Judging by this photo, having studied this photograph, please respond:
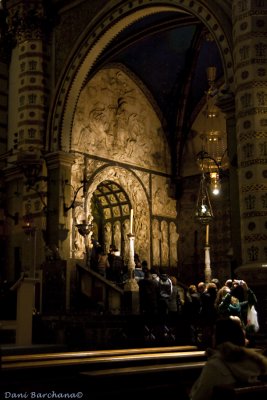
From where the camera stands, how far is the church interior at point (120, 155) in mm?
11031

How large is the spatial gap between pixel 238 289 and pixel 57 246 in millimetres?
7927

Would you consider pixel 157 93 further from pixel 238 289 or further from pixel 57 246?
pixel 238 289

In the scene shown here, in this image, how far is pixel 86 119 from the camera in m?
19.2

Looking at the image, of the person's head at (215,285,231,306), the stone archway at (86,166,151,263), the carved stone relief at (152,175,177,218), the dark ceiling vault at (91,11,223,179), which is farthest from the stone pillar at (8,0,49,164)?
the person's head at (215,285,231,306)

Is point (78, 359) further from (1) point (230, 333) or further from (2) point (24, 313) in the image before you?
(2) point (24, 313)

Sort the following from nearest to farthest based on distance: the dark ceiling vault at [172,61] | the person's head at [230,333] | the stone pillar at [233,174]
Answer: the person's head at [230,333] → the stone pillar at [233,174] → the dark ceiling vault at [172,61]

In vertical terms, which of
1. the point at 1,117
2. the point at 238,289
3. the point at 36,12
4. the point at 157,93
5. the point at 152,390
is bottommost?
the point at 152,390

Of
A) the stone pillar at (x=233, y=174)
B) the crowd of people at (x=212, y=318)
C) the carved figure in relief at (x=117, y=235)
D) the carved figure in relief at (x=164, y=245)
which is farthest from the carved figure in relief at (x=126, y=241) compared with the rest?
the stone pillar at (x=233, y=174)

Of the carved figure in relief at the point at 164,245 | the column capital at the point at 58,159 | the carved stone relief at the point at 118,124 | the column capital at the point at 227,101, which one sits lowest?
the carved figure in relief at the point at 164,245

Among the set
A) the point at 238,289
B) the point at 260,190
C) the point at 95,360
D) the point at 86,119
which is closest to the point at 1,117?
the point at 86,119

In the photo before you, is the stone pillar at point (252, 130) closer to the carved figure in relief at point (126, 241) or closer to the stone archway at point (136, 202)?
the stone archway at point (136, 202)

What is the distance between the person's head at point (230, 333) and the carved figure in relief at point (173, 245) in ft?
57.4

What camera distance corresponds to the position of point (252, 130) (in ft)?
35.5

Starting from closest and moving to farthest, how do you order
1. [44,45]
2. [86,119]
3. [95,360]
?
[95,360] < [44,45] < [86,119]
